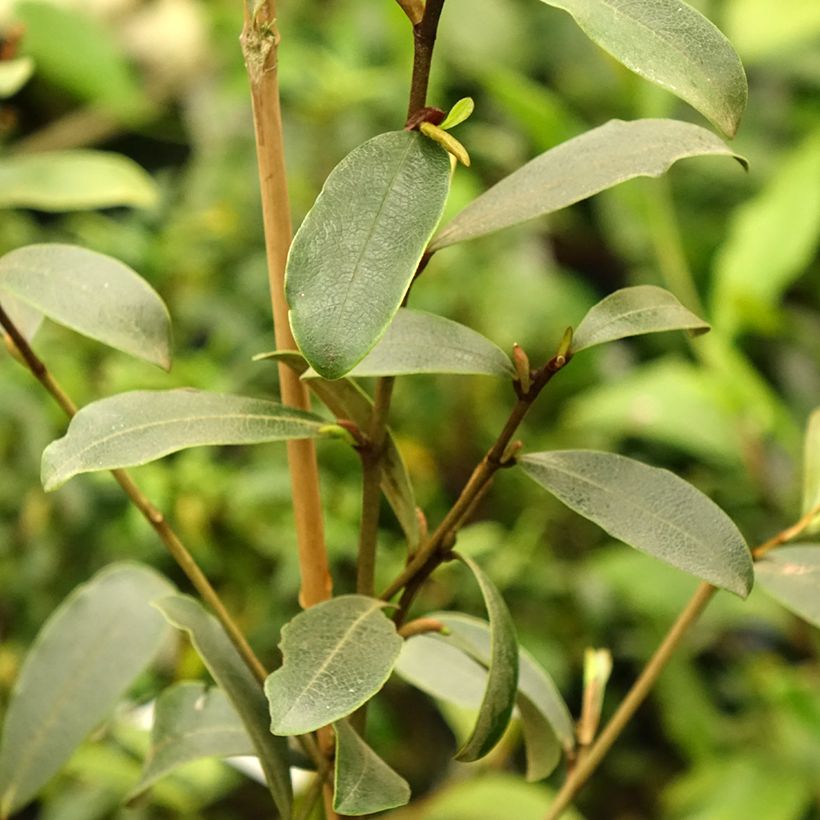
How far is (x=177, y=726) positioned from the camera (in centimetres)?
49

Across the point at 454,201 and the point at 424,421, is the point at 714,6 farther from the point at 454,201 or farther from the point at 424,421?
the point at 424,421

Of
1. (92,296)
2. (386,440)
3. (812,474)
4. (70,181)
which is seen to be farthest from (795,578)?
(70,181)

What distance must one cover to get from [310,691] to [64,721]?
26 centimetres

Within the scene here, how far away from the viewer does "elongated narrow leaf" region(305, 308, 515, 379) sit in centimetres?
38

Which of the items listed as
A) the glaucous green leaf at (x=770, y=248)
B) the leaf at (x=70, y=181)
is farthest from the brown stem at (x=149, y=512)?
the glaucous green leaf at (x=770, y=248)

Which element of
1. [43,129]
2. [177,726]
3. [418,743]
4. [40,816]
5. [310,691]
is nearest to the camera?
[310,691]

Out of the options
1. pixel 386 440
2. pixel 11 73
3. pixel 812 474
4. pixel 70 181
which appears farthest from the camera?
pixel 70 181

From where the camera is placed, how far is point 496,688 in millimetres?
366

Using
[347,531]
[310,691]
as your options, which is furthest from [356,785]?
[347,531]

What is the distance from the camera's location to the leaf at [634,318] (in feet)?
1.21

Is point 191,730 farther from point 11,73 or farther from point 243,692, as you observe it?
point 11,73

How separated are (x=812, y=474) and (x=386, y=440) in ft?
0.77

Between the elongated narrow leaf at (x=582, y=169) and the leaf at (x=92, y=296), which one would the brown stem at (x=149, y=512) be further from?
the elongated narrow leaf at (x=582, y=169)

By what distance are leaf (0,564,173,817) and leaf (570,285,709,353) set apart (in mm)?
294
